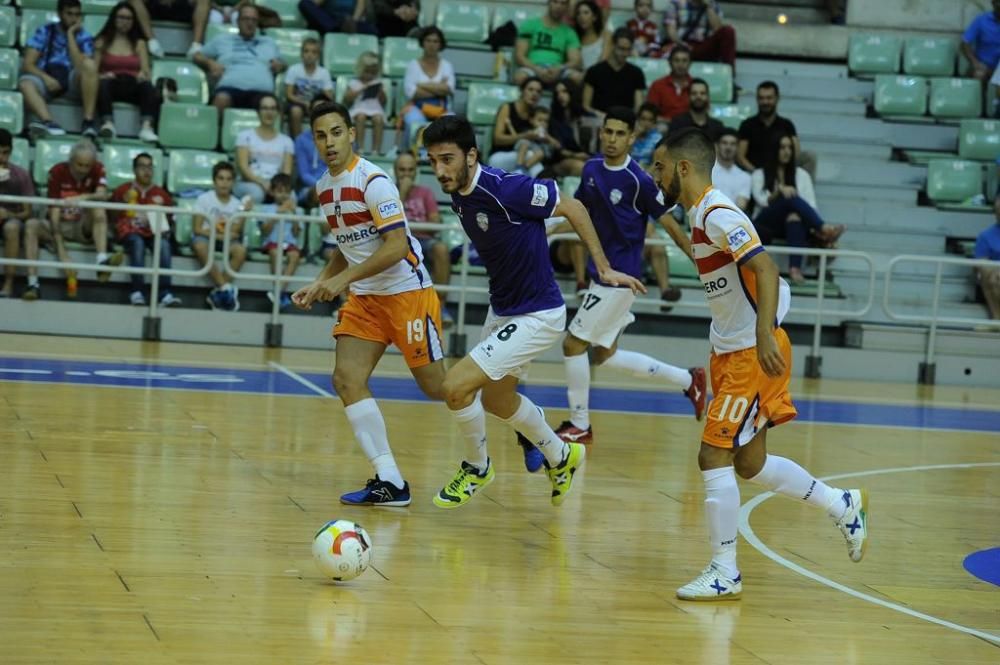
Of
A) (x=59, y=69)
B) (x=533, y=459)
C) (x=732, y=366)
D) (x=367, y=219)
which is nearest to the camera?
(x=732, y=366)

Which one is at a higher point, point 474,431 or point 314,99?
point 314,99

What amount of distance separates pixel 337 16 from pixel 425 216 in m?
4.06

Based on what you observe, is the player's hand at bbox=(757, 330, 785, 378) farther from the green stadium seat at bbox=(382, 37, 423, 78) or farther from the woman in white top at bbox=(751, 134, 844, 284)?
the green stadium seat at bbox=(382, 37, 423, 78)

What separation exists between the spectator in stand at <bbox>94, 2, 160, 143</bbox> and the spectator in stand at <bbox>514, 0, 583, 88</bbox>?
14.6 feet

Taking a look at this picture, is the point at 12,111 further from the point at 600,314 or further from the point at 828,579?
the point at 828,579

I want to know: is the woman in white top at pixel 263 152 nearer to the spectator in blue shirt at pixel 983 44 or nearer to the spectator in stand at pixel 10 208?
the spectator in stand at pixel 10 208

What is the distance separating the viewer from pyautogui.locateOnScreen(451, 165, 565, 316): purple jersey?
24.2 feet

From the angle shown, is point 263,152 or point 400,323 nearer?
point 400,323

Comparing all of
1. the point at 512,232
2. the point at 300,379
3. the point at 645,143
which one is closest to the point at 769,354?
the point at 512,232

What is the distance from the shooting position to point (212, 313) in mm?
15164

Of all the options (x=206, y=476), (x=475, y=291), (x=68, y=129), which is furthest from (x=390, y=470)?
(x=68, y=129)

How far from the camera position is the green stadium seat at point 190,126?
658 inches

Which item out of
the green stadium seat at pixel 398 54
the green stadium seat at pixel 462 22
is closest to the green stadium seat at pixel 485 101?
the green stadium seat at pixel 398 54

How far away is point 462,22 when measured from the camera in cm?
1912
